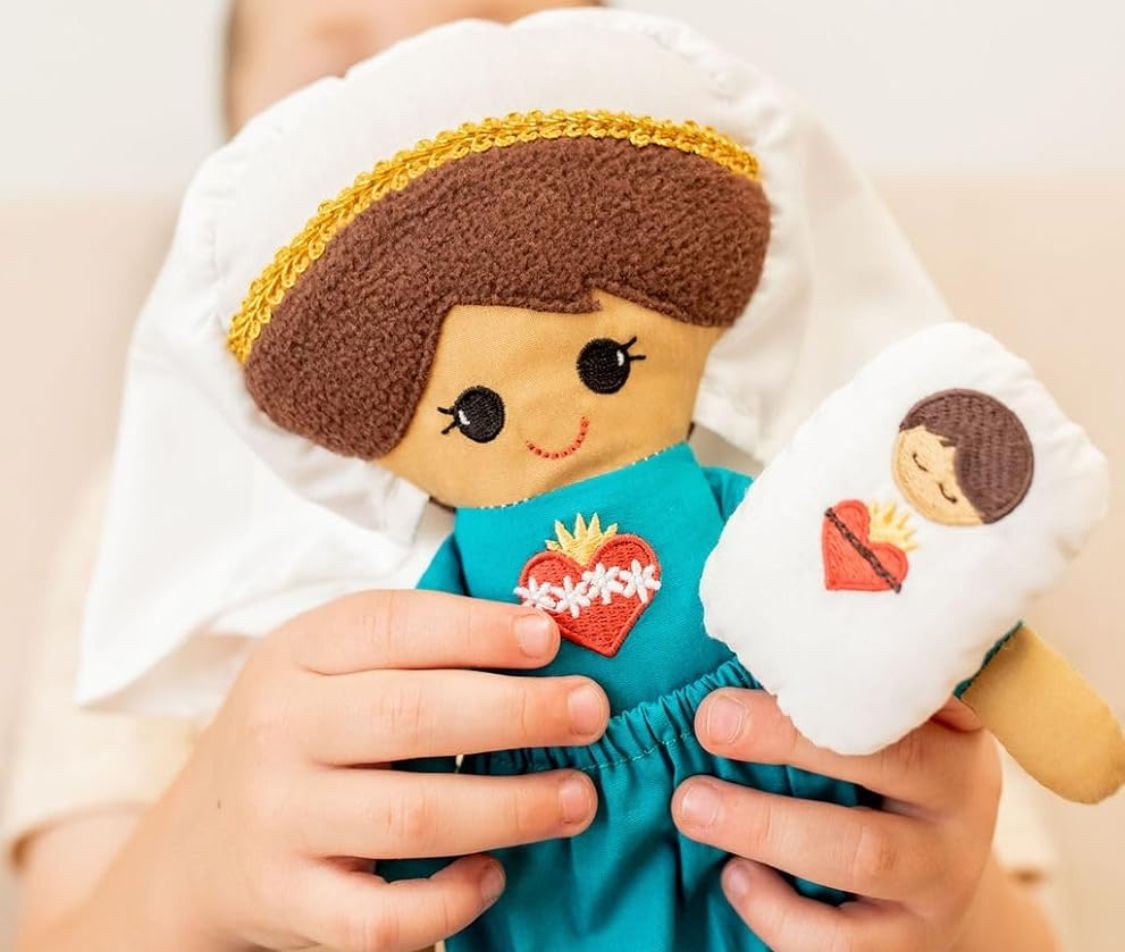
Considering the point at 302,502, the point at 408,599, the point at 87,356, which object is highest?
the point at 408,599

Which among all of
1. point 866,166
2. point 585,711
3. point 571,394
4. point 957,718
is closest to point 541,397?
point 571,394

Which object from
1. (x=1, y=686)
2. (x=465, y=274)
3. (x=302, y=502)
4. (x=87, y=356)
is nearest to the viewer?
(x=465, y=274)

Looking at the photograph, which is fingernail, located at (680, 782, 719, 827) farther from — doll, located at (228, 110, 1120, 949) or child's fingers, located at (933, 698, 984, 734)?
child's fingers, located at (933, 698, 984, 734)

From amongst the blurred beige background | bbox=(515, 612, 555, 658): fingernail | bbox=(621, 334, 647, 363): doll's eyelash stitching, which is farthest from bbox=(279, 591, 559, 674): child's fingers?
the blurred beige background

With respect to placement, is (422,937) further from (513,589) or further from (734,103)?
(734,103)

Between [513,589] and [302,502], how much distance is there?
26cm

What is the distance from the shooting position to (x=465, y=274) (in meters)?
0.38

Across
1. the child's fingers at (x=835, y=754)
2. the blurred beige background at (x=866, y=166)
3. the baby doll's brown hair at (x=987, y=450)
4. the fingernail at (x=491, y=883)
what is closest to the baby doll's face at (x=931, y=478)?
the baby doll's brown hair at (x=987, y=450)

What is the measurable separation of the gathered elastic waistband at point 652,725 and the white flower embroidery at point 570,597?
4 cm

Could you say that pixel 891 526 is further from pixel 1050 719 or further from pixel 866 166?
pixel 866 166

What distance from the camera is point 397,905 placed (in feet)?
1.35

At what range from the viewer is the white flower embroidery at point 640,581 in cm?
39

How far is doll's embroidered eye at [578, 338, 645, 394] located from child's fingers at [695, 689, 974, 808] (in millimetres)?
120

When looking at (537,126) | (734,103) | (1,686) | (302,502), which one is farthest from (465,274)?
(1,686)
